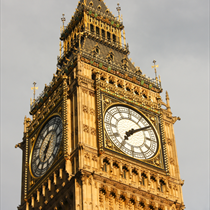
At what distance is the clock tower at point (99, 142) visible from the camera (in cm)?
5037

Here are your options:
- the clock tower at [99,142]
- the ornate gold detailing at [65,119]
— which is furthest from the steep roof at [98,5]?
the ornate gold detailing at [65,119]

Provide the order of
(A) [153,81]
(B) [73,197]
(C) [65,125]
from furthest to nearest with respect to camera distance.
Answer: (A) [153,81]
(C) [65,125]
(B) [73,197]

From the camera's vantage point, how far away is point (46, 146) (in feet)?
181

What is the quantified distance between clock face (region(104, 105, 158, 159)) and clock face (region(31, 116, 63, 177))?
155 inches

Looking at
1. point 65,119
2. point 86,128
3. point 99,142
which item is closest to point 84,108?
point 65,119

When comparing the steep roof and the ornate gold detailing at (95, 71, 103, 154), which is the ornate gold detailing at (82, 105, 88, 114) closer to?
the ornate gold detailing at (95, 71, 103, 154)

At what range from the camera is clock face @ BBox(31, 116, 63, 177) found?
177ft

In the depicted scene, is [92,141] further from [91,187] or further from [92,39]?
[92,39]

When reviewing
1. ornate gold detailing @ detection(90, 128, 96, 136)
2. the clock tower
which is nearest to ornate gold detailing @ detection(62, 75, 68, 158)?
the clock tower

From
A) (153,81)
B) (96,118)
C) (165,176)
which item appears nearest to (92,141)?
(96,118)

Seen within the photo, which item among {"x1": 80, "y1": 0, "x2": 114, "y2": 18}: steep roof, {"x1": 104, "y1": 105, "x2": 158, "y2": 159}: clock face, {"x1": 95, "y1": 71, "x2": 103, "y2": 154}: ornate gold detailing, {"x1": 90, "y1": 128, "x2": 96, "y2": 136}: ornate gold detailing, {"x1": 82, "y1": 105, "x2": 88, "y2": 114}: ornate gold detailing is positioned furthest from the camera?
{"x1": 80, "y1": 0, "x2": 114, "y2": 18}: steep roof

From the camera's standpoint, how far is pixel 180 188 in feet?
177

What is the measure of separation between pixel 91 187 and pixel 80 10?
23.4 m

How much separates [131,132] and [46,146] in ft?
22.1
